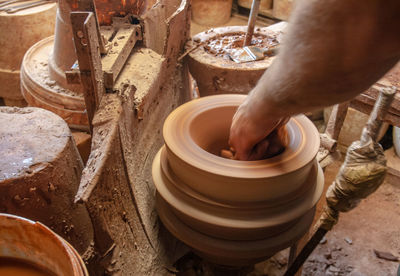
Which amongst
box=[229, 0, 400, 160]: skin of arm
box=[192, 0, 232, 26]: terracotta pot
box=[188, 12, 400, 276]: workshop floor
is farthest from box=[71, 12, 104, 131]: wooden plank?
box=[192, 0, 232, 26]: terracotta pot

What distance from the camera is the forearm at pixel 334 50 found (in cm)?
84

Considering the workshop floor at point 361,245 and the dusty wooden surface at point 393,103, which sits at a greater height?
the dusty wooden surface at point 393,103

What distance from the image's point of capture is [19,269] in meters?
1.49

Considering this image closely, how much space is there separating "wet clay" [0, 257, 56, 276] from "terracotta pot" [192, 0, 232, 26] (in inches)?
220

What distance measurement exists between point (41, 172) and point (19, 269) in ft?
1.65

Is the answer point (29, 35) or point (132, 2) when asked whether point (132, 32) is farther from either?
point (29, 35)

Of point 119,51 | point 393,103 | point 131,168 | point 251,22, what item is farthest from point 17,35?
point 393,103

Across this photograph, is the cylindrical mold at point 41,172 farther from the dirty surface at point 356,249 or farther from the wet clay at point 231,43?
the wet clay at point 231,43

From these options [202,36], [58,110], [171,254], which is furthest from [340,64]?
[202,36]

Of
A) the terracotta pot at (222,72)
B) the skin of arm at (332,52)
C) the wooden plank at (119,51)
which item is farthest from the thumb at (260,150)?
the terracotta pot at (222,72)

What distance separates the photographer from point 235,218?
5.60 feet

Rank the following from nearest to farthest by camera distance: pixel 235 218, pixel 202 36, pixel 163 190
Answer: pixel 235 218 < pixel 163 190 < pixel 202 36

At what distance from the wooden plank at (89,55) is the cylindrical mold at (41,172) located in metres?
0.32

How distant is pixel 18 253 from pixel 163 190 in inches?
29.0
